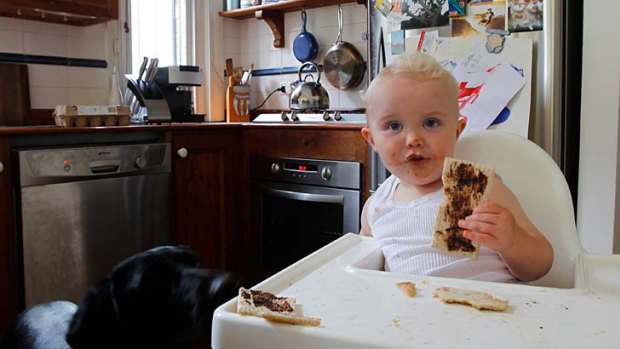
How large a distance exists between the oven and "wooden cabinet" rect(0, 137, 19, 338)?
3.58 ft

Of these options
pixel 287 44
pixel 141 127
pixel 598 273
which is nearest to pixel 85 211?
pixel 141 127

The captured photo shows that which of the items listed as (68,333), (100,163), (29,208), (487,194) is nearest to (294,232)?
(100,163)

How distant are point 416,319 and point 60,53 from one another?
2.67m

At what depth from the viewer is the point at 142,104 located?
9.40 ft

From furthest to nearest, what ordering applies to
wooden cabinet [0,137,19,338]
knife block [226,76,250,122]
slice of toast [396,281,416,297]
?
knife block [226,76,250,122], wooden cabinet [0,137,19,338], slice of toast [396,281,416,297]

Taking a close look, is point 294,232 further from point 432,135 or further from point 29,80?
point 432,135

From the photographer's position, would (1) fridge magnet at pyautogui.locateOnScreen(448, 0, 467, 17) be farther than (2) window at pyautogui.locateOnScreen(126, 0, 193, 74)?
No

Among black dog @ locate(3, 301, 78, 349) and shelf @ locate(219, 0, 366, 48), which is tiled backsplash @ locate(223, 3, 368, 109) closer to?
shelf @ locate(219, 0, 366, 48)

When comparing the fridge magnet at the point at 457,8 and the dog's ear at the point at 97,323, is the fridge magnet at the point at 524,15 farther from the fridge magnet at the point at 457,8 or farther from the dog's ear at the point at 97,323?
the dog's ear at the point at 97,323

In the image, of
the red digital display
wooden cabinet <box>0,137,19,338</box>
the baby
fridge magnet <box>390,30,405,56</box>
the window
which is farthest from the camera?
the window

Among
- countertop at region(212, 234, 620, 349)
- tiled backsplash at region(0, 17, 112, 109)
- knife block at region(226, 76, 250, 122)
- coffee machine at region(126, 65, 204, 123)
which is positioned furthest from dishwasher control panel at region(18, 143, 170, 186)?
countertop at region(212, 234, 620, 349)

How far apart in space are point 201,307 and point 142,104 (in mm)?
1942

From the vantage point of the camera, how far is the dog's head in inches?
44.3

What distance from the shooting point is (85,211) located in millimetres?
2256
